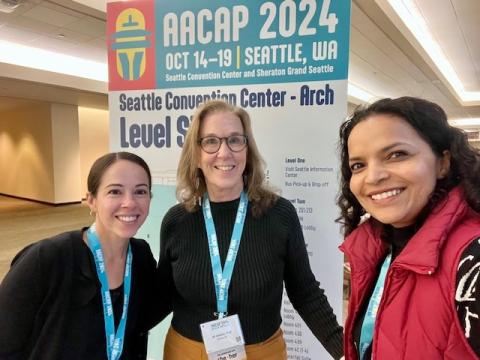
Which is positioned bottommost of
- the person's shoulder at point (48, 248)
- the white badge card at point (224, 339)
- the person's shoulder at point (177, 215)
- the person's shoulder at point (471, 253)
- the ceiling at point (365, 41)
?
the white badge card at point (224, 339)

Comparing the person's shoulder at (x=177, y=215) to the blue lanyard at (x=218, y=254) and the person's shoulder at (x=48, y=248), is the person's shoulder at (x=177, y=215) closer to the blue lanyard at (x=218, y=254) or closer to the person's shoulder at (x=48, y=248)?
the blue lanyard at (x=218, y=254)

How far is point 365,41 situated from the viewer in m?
5.38

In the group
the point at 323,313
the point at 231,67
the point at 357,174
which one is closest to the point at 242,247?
the point at 323,313

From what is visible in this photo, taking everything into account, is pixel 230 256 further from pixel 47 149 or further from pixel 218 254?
pixel 47 149

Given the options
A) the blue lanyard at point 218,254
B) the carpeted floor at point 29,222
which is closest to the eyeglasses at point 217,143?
the blue lanyard at point 218,254

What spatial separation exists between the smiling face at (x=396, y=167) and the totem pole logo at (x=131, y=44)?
1.62m

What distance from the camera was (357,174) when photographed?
0.91 metres

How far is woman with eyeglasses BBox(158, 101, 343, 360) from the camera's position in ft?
4.10

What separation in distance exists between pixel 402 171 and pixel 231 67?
1.33 metres

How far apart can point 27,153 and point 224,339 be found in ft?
35.5

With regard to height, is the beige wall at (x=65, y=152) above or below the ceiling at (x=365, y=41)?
below

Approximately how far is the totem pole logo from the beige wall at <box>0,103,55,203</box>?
816 cm

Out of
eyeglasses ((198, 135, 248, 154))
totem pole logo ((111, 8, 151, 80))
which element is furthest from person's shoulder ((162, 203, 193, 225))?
totem pole logo ((111, 8, 151, 80))

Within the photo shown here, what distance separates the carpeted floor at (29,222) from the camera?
18.8 feet
